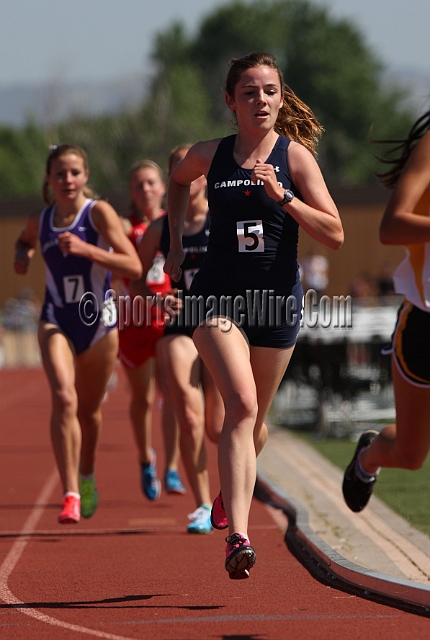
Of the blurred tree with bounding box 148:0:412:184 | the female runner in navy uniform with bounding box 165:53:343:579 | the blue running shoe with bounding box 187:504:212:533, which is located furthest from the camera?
the blurred tree with bounding box 148:0:412:184

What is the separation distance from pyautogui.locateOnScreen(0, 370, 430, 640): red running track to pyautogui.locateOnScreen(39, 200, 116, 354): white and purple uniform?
1.30 meters

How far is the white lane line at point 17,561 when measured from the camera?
4.38 metres

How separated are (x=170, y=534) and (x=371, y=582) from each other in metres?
2.28

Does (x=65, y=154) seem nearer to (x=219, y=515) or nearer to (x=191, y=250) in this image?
(x=191, y=250)

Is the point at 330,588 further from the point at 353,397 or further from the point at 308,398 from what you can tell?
the point at 308,398

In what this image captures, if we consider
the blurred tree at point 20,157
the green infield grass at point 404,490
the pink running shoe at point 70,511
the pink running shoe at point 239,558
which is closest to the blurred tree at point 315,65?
the blurred tree at point 20,157

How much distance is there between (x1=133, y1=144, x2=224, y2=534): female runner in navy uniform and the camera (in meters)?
A: 6.92

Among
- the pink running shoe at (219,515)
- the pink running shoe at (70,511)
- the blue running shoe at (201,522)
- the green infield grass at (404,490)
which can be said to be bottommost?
the green infield grass at (404,490)

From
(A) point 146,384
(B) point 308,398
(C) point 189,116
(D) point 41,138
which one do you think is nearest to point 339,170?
(C) point 189,116

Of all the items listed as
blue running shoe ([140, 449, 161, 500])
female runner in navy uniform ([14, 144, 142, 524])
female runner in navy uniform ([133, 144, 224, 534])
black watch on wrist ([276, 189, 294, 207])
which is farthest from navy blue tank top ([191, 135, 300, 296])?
blue running shoe ([140, 449, 161, 500])

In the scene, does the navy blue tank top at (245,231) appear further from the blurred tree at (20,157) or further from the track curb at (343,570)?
the blurred tree at (20,157)

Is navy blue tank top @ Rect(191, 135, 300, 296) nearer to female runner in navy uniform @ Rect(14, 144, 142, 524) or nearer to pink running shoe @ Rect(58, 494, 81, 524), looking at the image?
female runner in navy uniform @ Rect(14, 144, 142, 524)

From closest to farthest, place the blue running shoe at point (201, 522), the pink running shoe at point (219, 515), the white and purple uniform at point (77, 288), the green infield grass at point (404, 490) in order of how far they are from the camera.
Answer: the pink running shoe at point (219, 515)
the blue running shoe at point (201, 522)
the white and purple uniform at point (77, 288)
the green infield grass at point (404, 490)

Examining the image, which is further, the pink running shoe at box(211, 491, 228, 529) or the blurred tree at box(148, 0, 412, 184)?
the blurred tree at box(148, 0, 412, 184)
